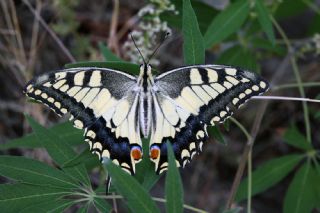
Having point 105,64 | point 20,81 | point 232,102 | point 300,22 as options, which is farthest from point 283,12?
point 20,81

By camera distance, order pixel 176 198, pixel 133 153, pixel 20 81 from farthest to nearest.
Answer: pixel 20 81
pixel 133 153
pixel 176 198

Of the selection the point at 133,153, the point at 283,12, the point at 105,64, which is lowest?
the point at 133,153

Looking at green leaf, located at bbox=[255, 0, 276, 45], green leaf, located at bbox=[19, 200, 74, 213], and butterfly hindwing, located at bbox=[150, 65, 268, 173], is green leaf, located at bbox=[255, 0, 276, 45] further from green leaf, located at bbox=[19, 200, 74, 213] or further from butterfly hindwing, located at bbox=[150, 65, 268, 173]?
green leaf, located at bbox=[19, 200, 74, 213]

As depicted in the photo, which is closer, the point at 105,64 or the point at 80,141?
the point at 105,64

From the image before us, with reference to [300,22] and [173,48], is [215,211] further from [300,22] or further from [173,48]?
[300,22]

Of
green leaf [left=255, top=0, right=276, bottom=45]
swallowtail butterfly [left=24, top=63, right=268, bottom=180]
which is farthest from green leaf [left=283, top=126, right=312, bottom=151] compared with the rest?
swallowtail butterfly [left=24, top=63, right=268, bottom=180]

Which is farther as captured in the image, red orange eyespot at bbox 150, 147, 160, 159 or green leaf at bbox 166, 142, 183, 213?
red orange eyespot at bbox 150, 147, 160, 159
